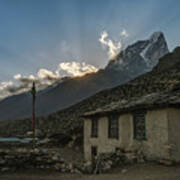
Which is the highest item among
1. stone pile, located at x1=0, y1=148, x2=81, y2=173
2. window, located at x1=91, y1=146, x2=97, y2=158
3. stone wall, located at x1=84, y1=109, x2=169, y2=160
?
stone wall, located at x1=84, y1=109, x2=169, y2=160

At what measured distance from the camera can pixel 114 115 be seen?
1452 cm

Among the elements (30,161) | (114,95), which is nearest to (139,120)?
(30,161)

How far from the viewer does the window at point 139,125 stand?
12.3 m

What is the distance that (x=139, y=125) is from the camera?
41.3ft

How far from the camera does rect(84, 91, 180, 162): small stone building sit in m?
10.7

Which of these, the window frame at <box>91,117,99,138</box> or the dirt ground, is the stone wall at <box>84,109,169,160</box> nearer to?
the window frame at <box>91,117,99,138</box>

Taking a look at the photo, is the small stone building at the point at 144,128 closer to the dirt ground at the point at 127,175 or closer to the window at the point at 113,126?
the window at the point at 113,126

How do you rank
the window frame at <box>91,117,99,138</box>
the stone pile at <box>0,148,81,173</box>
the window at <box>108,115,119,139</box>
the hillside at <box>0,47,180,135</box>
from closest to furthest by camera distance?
the stone pile at <box>0,148,81,173</box>
the window at <box>108,115,119,139</box>
the window frame at <box>91,117,99,138</box>
the hillside at <box>0,47,180,135</box>

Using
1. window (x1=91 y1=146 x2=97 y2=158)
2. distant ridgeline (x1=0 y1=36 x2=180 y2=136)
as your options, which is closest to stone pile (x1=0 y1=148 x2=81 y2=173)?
window (x1=91 y1=146 x2=97 y2=158)

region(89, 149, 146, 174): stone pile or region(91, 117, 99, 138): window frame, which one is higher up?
region(91, 117, 99, 138): window frame

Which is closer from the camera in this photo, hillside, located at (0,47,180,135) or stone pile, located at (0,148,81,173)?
stone pile, located at (0,148,81,173)

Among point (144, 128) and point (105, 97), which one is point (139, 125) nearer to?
point (144, 128)

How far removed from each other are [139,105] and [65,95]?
5362 inches

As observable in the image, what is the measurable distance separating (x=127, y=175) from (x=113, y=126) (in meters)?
5.64
